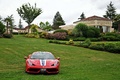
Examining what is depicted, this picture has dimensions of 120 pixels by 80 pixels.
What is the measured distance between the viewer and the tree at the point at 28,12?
5559 centimetres

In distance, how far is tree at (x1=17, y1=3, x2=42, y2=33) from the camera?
55594mm

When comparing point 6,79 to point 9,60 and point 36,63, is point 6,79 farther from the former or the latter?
point 9,60

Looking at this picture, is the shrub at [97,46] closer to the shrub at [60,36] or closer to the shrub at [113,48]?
the shrub at [113,48]

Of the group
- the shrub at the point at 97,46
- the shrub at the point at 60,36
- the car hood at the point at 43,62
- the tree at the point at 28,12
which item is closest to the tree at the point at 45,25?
the tree at the point at 28,12

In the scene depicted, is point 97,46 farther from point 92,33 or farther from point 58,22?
point 58,22

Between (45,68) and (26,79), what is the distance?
2.02m

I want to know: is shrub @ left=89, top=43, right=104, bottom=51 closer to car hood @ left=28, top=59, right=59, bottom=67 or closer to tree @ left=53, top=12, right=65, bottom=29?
car hood @ left=28, top=59, right=59, bottom=67

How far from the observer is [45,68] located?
495 inches

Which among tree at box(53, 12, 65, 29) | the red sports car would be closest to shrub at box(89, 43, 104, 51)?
the red sports car

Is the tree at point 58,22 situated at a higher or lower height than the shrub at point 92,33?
higher

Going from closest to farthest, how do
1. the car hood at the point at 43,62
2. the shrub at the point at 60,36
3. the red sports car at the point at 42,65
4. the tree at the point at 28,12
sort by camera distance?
the red sports car at the point at 42,65
the car hood at the point at 43,62
the shrub at the point at 60,36
the tree at the point at 28,12

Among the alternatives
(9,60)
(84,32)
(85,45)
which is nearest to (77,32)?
(84,32)

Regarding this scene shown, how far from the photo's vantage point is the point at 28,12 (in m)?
55.6

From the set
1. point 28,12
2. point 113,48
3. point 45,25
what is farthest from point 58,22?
point 113,48
